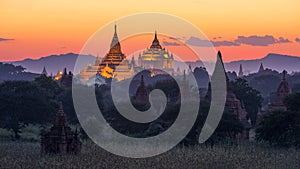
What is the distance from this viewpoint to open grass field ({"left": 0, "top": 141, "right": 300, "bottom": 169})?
1096 inches

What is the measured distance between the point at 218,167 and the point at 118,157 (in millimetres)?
5011

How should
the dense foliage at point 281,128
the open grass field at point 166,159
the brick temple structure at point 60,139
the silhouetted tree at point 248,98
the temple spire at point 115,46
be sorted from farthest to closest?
the temple spire at point 115,46 → the silhouetted tree at point 248,98 → the dense foliage at point 281,128 → the brick temple structure at point 60,139 → the open grass field at point 166,159

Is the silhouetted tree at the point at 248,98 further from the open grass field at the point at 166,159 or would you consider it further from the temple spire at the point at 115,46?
the temple spire at the point at 115,46

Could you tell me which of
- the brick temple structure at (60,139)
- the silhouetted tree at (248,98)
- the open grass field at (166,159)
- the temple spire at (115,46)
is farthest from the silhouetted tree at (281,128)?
the temple spire at (115,46)

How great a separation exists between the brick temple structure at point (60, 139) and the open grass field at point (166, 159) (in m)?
0.55

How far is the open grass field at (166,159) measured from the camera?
2783 centimetres

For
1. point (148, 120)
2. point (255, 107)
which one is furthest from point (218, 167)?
point (255, 107)

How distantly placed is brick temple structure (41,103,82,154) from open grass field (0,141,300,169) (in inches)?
21.7

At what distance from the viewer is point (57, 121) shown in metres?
30.5

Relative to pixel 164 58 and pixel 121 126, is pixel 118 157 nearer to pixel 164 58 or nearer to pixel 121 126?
pixel 121 126

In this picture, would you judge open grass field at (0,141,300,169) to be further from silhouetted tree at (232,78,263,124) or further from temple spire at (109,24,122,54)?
temple spire at (109,24,122,54)

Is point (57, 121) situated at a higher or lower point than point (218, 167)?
higher

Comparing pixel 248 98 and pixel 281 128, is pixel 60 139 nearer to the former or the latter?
pixel 281 128

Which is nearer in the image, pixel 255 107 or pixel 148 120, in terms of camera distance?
pixel 148 120
